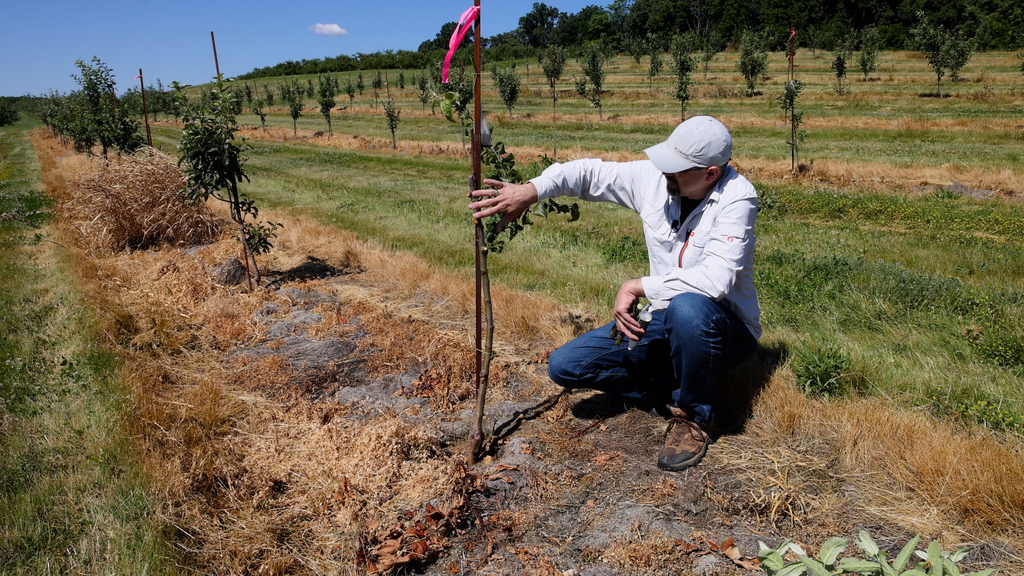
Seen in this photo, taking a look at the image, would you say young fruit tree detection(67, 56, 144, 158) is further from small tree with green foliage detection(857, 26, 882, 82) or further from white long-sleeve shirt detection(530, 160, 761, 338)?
small tree with green foliage detection(857, 26, 882, 82)

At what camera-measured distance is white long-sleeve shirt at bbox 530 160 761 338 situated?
2.70 metres

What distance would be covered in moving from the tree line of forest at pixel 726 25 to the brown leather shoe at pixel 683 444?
112ft

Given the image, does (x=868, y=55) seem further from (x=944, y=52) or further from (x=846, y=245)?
(x=846, y=245)

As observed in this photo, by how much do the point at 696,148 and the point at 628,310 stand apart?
80 centimetres

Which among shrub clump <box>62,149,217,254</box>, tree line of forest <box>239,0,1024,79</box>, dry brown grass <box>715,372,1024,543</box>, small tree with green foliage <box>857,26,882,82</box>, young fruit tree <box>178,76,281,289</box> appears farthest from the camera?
tree line of forest <box>239,0,1024,79</box>

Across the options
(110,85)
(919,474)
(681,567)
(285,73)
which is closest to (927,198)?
(919,474)

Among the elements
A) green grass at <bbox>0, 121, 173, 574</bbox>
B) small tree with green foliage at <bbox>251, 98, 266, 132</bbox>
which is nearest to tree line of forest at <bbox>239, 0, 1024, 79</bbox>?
small tree with green foliage at <bbox>251, 98, 266, 132</bbox>

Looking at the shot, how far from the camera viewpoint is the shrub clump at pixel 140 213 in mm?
8320

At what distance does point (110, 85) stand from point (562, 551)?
1462cm

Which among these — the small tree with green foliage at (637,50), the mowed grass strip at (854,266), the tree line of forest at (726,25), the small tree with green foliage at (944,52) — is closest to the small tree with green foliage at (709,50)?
the tree line of forest at (726,25)

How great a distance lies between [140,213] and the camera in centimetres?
837

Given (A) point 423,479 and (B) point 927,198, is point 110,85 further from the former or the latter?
(B) point 927,198

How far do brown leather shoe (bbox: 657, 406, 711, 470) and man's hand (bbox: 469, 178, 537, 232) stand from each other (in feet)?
4.21

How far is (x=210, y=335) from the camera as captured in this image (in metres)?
4.95
